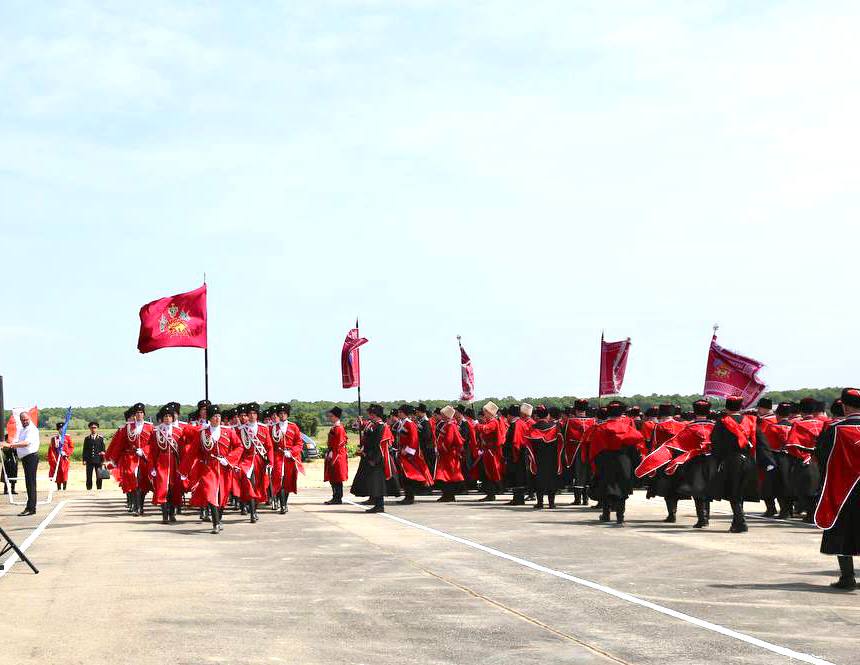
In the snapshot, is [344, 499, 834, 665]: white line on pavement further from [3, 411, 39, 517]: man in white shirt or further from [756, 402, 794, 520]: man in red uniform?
[3, 411, 39, 517]: man in white shirt

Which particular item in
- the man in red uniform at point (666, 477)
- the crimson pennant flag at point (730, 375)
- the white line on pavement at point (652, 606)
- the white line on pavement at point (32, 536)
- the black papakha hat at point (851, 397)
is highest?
the crimson pennant flag at point (730, 375)

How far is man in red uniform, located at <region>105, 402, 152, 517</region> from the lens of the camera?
23219 mm

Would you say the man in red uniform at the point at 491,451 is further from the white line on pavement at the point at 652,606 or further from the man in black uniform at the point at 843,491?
the man in black uniform at the point at 843,491

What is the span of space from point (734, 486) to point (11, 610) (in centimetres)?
1119

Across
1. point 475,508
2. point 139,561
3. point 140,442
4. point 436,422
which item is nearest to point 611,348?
point 436,422

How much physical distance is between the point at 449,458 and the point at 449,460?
0.04m

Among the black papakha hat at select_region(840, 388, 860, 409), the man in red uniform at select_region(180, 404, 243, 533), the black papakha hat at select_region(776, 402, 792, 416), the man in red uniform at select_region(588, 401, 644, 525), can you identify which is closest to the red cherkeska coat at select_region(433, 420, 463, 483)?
the man in red uniform at select_region(588, 401, 644, 525)

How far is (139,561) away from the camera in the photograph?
14414 mm

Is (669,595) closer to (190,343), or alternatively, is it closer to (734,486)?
(734,486)

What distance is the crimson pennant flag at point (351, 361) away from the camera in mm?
32031

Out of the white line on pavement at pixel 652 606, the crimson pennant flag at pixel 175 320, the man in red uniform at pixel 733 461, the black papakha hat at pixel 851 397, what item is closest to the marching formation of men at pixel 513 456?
the man in red uniform at pixel 733 461

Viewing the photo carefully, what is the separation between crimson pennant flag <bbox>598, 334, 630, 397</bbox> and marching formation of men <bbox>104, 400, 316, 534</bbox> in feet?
32.0

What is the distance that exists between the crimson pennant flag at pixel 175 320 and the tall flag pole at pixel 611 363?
10367mm

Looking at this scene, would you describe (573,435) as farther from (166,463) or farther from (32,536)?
(32,536)
